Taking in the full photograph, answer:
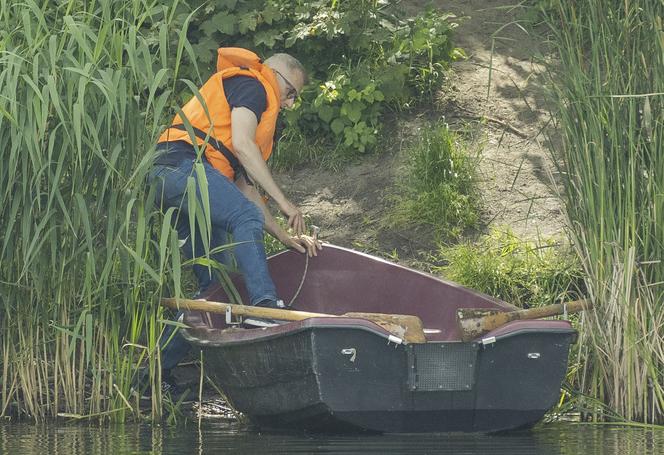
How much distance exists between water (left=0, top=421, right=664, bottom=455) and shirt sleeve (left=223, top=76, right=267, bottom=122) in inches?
60.3

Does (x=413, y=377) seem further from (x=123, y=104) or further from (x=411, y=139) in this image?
(x=411, y=139)

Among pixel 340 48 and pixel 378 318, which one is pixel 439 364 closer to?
Result: pixel 378 318

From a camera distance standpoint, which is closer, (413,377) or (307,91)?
(413,377)

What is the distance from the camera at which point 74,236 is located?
6.05 m

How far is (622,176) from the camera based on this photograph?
6.21 metres

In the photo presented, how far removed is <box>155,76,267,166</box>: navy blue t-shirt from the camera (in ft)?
21.8

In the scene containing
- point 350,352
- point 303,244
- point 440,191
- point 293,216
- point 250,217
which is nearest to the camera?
point 350,352

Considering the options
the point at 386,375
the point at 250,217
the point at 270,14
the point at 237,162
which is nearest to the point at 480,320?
the point at 386,375

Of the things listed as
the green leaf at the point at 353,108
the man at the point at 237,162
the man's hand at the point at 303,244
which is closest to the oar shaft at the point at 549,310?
the man at the point at 237,162

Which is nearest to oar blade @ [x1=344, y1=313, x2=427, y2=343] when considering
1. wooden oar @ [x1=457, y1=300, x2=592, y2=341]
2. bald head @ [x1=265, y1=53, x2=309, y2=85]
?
wooden oar @ [x1=457, y1=300, x2=592, y2=341]

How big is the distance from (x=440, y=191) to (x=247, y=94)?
2154 millimetres

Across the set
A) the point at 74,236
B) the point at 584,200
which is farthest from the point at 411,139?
the point at 74,236

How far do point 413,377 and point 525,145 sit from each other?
3.75 meters

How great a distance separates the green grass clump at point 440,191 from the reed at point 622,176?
2274mm
